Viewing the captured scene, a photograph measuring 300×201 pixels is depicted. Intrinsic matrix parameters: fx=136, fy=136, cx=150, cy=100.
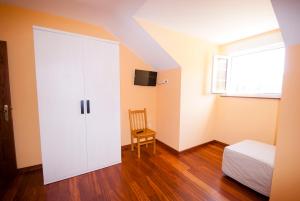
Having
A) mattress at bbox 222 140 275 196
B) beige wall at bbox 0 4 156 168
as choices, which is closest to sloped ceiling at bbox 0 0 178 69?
beige wall at bbox 0 4 156 168

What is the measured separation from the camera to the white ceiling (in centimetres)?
169

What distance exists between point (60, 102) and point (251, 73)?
353 cm

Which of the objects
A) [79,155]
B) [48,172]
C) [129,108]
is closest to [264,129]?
[129,108]

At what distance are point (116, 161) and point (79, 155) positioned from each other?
65 centimetres

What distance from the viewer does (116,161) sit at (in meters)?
2.44

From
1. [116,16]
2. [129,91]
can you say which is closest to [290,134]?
[129,91]

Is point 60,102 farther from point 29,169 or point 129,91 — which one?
point 129,91

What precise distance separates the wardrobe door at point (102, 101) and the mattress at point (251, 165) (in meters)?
1.84

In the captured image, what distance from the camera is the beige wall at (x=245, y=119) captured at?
8.02 feet

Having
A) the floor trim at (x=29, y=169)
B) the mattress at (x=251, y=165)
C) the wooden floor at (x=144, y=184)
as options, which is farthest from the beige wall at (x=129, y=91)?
the mattress at (x=251, y=165)

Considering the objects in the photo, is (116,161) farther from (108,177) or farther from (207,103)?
(207,103)

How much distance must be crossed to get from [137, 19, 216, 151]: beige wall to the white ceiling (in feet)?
0.62

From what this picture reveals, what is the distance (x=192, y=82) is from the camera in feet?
9.23

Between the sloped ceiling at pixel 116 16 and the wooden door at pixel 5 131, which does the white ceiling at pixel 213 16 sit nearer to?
the sloped ceiling at pixel 116 16
